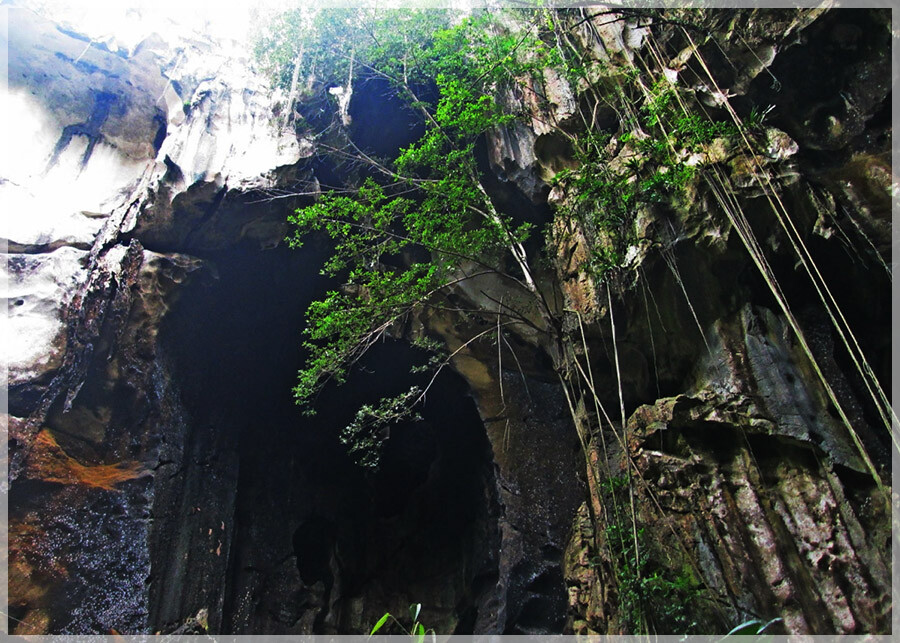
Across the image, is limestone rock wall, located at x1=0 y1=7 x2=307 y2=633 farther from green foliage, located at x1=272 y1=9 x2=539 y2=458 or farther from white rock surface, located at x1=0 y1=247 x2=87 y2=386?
green foliage, located at x1=272 y1=9 x2=539 y2=458

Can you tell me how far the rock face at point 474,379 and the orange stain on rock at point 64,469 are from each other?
0.12 feet

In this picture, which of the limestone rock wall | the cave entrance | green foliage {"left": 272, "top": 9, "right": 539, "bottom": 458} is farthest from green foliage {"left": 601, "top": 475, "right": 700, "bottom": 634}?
the limestone rock wall

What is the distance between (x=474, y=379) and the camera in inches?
260

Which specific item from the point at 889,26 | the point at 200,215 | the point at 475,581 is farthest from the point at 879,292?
the point at 200,215

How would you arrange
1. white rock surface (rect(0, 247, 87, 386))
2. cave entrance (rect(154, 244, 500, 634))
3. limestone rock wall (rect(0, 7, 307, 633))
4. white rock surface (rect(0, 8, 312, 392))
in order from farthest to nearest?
cave entrance (rect(154, 244, 500, 634))
white rock surface (rect(0, 8, 312, 392))
white rock surface (rect(0, 247, 87, 386))
limestone rock wall (rect(0, 7, 307, 633))

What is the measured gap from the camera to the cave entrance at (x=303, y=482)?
21.2 feet

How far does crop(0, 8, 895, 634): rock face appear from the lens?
3619 mm

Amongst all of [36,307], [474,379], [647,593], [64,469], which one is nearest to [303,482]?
[64,469]

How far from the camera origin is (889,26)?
354cm

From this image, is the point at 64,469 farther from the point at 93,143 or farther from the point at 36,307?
the point at 93,143

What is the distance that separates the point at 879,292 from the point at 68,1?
13018 millimetres

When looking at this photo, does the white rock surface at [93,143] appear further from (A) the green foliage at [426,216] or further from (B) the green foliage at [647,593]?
(B) the green foliage at [647,593]

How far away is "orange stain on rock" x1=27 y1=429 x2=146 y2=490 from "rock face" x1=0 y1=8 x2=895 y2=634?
0.04 metres

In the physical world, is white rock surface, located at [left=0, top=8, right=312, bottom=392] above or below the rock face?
above
